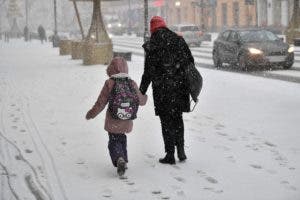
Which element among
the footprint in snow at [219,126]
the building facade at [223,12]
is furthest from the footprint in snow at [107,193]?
the building facade at [223,12]

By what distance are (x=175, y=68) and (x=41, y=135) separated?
2937mm

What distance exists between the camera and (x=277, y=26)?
170ft

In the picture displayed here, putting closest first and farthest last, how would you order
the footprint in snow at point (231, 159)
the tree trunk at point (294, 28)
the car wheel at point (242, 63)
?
1. the footprint in snow at point (231, 159)
2. the car wheel at point (242, 63)
3. the tree trunk at point (294, 28)

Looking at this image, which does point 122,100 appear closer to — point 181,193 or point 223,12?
point 181,193

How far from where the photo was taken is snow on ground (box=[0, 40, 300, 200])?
5.66m

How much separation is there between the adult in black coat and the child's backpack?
1.16 ft

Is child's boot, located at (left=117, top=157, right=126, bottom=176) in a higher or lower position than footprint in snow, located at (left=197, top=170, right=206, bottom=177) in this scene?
higher

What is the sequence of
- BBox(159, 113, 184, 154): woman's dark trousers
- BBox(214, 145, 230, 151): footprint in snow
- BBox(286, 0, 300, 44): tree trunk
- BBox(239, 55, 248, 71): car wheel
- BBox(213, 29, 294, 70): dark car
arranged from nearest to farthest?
1. BBox(159, 113, 184, 154): woman's dark trousers
2. BBox(214, 145, 230, 151): footprint in snow
3. BBox(213, 29, 294, 70): dark car
4. BBox(239, 55, 248, 71): car wheel
5. BBox(286, 0, 300, 44): tree trunk

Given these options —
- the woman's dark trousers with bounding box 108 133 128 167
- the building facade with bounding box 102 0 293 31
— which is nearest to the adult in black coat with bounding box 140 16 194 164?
the woman's dark trousers with bounding box 108 133 128 167

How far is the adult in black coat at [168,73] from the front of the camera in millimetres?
6473

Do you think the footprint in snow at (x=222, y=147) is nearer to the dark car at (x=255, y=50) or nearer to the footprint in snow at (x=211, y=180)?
the footprint in snow at (x=211, y=180)

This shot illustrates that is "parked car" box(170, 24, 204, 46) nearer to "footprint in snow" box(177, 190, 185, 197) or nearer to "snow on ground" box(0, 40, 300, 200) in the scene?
"snow on ground" box(0, 40, 300, 200)

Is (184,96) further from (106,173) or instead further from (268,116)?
(268,116)

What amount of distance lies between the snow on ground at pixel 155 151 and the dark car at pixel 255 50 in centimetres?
521
